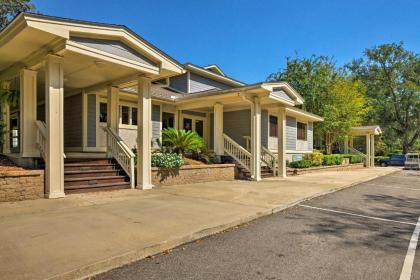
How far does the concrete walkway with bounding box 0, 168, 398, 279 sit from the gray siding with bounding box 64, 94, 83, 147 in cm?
497

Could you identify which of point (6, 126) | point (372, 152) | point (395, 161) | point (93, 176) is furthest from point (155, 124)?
point (395, 161)

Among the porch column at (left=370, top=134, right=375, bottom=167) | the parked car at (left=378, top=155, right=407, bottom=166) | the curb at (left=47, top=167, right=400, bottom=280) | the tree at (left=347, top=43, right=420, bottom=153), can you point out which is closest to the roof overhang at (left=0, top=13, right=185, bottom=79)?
the curb at (left=47, top=167, right=400, bottom=280)

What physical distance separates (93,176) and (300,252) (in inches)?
278

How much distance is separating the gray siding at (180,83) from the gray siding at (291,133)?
22.7 feet

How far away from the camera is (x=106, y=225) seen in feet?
17.1

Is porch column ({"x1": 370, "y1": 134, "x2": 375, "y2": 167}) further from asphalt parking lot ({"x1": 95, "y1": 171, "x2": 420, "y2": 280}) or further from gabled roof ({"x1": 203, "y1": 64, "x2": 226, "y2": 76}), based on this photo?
asphalt parking lot ({"x1": 95, "y1": 171, "x2": 420, "y2": 280})

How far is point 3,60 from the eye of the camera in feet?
28.5

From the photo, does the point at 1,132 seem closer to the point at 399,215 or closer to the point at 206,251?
the point at 206,251

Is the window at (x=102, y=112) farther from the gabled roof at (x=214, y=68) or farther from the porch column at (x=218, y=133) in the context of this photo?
the gabled roof at (x=214, y=68)

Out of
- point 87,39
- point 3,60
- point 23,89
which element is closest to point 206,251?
point 87,39

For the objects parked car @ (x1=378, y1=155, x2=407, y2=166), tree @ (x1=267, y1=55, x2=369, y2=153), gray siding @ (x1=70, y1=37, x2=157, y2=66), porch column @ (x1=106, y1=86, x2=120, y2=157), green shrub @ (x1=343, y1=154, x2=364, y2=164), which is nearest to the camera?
gray siding @ (x1=70, y1=37, x2=157, y2=66)

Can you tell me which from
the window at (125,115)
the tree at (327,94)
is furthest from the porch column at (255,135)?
the tree at (327,94)

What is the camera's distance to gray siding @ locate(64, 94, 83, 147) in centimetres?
1255

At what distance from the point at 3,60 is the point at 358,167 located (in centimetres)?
2515
